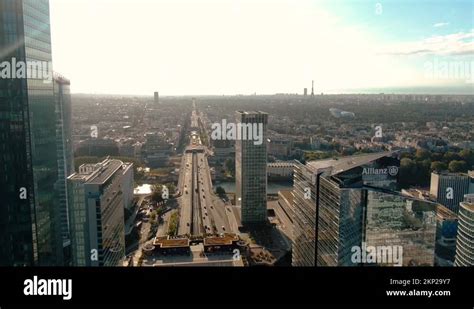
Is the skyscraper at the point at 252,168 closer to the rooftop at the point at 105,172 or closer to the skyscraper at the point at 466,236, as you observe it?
the rooftop at the point at 105,172

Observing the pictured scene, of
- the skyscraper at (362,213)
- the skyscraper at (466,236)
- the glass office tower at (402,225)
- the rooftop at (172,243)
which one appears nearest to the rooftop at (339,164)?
the skyscraper at (362,213)

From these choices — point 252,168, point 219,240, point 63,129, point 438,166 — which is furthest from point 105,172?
point 438,166

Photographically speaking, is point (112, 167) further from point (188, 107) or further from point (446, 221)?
point (188, 107)

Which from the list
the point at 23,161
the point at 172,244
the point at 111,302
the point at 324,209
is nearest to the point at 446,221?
the point at 324,209

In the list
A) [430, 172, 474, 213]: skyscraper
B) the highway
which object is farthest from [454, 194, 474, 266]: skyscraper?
[430, 172, 474, 213]: skyscraper

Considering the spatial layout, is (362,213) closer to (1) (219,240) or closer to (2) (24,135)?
(1) (219,240)
